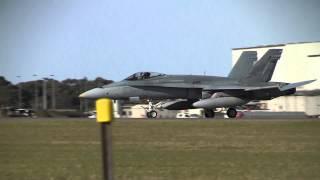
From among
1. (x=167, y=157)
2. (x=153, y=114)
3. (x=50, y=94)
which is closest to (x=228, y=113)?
(x=153, y=114)

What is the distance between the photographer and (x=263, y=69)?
1838 inches

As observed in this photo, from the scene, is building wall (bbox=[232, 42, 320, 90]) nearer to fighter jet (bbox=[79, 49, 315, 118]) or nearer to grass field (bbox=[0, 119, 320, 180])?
fighter jet (bbox=[79, 49, 315, 118])

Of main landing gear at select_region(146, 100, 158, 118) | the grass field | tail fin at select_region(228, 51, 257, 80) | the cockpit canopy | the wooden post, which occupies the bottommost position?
the grass field

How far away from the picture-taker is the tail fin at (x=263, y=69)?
46250 mm

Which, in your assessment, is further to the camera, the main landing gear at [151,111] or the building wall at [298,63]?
the building wall at [298,63]

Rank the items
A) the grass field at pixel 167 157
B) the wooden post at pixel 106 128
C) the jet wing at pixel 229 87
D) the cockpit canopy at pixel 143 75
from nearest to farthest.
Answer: the wooden post at pixel 106 128
the grass field at pixel 167 157
the jet wing at pixel 229 87
the cockpit canopy at pixel 143 75

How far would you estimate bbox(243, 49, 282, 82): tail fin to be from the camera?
46.2 meters

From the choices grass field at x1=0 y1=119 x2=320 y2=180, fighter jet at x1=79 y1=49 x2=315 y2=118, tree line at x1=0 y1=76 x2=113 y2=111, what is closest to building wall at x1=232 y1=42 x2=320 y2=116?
tree line at x1=0 y1=76 x2=113 y2=111

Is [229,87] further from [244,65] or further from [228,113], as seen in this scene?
[244,65]

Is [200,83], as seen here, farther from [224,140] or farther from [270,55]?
[224,140]

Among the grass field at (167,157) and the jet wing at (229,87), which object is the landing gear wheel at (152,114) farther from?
the grass field at (167,157)

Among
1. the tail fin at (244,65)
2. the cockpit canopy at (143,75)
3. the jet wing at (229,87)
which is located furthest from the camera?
the tail fin at (244,65)

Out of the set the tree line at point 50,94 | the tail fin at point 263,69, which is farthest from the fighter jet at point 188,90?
the tree line at point 50,94

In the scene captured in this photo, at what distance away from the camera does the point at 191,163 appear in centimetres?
1217
